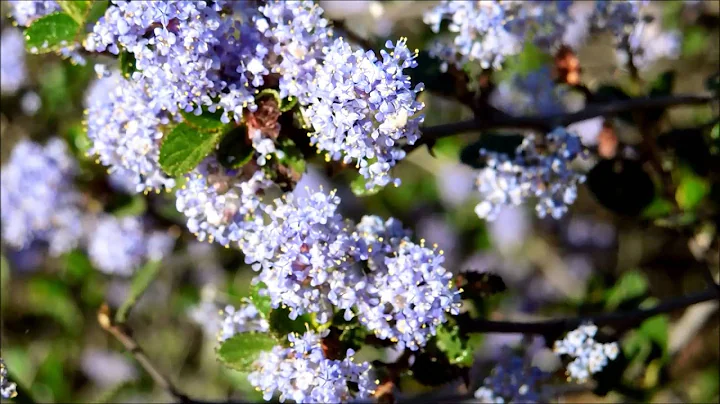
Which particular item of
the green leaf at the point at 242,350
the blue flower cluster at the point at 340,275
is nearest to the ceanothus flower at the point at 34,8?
the blue flower cluster at the point at 340,275

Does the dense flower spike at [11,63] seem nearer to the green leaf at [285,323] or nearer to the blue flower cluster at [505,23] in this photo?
the blue flower cluster at [505,23]

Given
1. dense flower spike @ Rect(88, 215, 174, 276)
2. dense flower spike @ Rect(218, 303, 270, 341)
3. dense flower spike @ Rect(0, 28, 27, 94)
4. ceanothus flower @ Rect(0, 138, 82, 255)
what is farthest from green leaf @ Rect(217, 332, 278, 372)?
dense flower spike @ Rect(0, 28, 27, 94)

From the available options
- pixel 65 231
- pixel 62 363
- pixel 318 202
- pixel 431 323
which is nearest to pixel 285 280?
pixel 318 202

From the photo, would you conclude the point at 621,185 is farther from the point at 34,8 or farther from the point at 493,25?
the point at 34,8

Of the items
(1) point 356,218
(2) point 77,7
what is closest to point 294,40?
(2) point 77,7

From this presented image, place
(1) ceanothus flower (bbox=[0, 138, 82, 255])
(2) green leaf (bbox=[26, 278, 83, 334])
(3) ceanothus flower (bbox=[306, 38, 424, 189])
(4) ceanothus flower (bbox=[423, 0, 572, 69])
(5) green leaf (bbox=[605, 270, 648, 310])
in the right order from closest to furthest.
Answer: (3) ceanothus flower (bbox=[306, 38, 424, 189]), (4) ceanothus flower (bbox=[423, 0, 572, 69]), (5) green leaf (bbox=[605, 270, 648, 310]), (1) ceanothus flower (bbox=[0, 138, 82, 255]), (2) green leaf (bbox=[26, 278, 83, 334])

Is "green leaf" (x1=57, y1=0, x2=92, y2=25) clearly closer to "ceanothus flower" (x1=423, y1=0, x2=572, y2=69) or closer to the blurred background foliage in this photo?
"ceanothus flower" (x1=423, y1=0, x2=572, y2=69)

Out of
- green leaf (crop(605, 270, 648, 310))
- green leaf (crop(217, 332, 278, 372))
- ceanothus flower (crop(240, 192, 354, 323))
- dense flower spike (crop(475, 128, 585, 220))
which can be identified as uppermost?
green leaf (crop(605, 270, 648, 310))
